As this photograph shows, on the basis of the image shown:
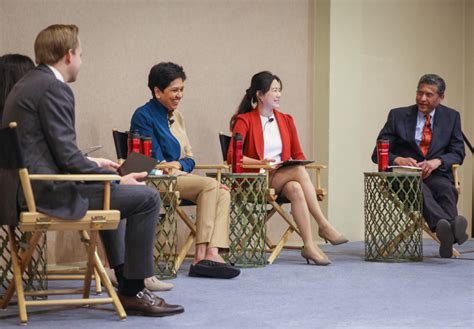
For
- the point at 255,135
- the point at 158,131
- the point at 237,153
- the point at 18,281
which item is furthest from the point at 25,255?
the point at 255,135

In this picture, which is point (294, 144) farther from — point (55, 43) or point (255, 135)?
point (55, 43)

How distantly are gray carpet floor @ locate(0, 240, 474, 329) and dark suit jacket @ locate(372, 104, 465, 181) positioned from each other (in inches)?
31.8

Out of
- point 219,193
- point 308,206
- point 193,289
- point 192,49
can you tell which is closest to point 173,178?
point 219,193

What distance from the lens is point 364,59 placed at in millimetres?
7473

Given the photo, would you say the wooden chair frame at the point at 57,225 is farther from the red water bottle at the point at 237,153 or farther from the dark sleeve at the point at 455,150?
the dark sleeve at the point at 455,150

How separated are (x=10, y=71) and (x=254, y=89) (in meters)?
2.40

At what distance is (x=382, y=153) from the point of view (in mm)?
5871

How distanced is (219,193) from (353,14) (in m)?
2.77

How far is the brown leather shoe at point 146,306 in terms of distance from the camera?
3703 mm

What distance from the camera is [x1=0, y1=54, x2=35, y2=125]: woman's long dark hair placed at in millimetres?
3971


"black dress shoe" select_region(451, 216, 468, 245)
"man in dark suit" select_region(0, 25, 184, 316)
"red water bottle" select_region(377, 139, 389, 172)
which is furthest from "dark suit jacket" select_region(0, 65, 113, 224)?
"black dress shoe" select_region(451, 216, 468, 245)

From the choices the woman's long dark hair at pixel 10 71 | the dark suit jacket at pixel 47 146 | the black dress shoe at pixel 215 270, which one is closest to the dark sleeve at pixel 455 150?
the black dress shoe at pixel 215 270

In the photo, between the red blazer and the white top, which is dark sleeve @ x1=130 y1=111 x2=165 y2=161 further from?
the white top

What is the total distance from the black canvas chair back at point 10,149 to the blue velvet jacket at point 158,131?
191 cm
